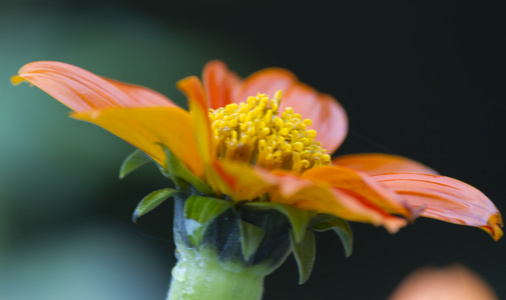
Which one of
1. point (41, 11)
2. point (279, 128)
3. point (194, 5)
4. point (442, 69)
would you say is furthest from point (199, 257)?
point (442, 69)

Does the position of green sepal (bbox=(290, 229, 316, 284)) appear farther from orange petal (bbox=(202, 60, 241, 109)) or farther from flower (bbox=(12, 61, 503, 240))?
orange petal (bbox=(202, 60, 241, 109))

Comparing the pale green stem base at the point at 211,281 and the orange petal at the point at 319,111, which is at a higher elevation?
the orange petal at the point at 319,111

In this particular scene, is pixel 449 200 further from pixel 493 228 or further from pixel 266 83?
pixel 266 83

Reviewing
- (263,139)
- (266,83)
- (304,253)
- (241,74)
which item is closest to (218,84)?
(266,83)

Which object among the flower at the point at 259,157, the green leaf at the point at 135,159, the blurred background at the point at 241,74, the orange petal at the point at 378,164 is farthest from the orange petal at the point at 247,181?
the blurred background at the point at 241,74

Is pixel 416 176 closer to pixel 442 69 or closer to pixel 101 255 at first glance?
pixel 101 255

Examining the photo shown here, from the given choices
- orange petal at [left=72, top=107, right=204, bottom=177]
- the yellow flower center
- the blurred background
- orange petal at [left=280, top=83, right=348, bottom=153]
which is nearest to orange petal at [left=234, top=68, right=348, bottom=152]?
orange petal at [left=280, top=83, right=348, bottom=153]

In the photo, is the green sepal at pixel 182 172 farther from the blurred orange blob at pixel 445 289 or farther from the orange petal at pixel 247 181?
the blurred orange blob at pixel 445 289
